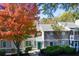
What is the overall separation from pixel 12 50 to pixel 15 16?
40cm

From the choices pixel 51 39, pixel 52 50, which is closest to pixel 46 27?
pixel 51 39

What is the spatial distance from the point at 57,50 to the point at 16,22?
585 millimetres

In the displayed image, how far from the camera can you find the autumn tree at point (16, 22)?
2330 mm

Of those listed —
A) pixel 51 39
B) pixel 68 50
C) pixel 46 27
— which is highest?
pixel 46 27

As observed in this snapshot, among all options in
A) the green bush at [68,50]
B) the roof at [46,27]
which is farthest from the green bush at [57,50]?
the roof at [46,27]

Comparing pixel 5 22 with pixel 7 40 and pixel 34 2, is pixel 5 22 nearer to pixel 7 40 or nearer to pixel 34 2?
pixel 7 40

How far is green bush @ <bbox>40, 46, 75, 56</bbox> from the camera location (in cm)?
229

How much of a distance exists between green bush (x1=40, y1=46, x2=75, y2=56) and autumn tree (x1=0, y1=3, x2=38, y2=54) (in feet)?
0.88

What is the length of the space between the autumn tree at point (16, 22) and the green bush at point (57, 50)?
0.27 metres

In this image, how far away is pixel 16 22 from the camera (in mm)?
2338

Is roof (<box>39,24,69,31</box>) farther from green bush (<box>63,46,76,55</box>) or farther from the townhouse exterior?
green bush (<box>63,46,76,55</box>)

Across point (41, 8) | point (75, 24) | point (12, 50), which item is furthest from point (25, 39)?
point (75, 24)

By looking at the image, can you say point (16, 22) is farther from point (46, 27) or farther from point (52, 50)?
point (52, 50)

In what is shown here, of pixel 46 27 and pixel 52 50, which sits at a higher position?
pixel 46 27
